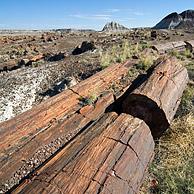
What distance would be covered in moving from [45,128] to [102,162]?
69.6 inches

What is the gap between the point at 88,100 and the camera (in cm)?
667

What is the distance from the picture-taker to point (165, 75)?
274 inches

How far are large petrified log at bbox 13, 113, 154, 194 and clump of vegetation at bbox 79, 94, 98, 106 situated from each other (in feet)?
3.67

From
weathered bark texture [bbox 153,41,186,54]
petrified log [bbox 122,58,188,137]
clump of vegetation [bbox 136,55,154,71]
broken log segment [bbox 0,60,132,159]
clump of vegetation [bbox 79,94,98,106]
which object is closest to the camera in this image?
broken log segment [bbox 0,60,132,159]

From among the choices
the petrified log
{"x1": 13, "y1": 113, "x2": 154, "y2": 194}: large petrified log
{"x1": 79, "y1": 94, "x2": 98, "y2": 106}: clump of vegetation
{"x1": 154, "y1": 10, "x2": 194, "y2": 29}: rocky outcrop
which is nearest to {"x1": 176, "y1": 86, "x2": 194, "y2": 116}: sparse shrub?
the petrified log

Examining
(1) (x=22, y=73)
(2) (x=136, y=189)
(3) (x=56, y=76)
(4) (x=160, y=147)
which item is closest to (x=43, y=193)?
(2) (x=136, y=189)

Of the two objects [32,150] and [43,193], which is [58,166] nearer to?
[43,193]

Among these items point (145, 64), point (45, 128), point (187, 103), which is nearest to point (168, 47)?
point (145, 64)

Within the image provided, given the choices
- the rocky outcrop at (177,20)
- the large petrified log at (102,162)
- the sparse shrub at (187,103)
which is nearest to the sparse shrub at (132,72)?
the sparse shrub at (187,103)

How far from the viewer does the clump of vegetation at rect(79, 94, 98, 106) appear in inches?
261

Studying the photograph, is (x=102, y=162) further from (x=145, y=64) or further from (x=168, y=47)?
(x=168, y=47)

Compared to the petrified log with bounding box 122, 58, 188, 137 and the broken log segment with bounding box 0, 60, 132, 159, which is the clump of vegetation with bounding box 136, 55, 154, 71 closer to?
the broken log segment with bounding box 0, 60, 132, 159

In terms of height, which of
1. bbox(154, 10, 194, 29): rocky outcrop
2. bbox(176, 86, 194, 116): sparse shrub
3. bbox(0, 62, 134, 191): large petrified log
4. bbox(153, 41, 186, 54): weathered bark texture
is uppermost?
bbox(0, 62, 134, 191): large petrified log

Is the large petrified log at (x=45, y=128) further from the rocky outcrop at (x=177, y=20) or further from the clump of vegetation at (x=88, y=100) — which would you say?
the rocky outcrop at (x=177, y=20)
